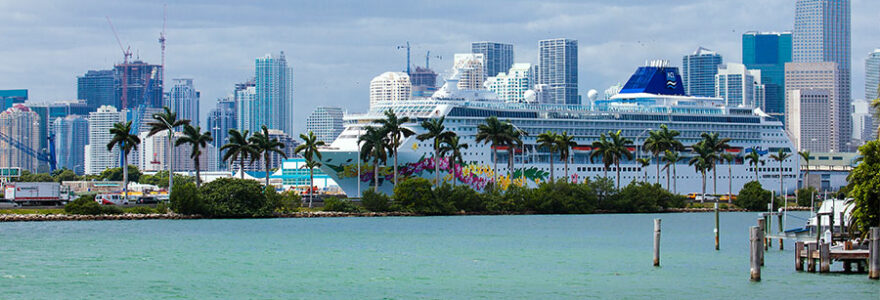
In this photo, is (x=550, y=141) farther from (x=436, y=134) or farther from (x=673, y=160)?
(x=673, y=160)

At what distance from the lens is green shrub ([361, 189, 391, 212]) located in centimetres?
10056

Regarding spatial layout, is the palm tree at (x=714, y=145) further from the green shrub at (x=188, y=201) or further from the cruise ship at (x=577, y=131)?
the green shrub at (x=188, y=201)

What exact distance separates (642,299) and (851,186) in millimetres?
12687

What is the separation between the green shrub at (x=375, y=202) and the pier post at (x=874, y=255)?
5816 cm

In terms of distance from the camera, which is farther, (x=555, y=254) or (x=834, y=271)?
(x=555, y=254)

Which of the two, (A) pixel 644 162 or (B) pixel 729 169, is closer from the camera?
(A) pixel 644 162

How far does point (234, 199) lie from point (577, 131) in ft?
171

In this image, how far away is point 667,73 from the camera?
152875mm

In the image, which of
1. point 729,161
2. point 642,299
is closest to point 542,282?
point 642,299

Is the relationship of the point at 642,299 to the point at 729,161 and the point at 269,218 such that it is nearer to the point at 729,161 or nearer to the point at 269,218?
the point at 269,218

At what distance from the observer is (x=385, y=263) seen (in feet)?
189

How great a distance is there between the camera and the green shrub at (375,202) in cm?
10056

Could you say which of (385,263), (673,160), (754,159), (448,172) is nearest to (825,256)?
(385,263)

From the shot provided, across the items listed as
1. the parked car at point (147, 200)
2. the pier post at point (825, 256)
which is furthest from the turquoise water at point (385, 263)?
the parked car at point (147, 200)
